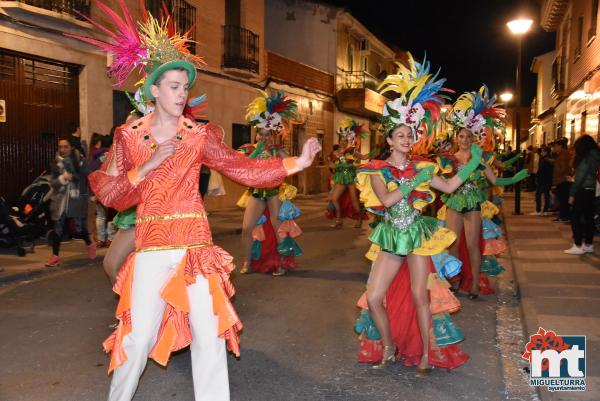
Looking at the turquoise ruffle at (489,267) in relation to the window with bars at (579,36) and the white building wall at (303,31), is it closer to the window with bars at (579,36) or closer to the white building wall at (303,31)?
the window with bars at (579,36)

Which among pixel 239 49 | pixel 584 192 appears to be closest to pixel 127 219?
pixel 584 192

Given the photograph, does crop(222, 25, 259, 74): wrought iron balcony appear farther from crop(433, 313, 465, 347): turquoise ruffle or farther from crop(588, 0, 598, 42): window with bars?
crop(433, 313, 465, 347): turquoise ruffle

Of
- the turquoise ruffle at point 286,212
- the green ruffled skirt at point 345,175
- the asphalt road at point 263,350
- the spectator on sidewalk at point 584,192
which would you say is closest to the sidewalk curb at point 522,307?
the asphalt road at point 263,350

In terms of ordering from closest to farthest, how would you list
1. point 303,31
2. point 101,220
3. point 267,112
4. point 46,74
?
point 267,112, point 101,220, point 46,74, point 303,31

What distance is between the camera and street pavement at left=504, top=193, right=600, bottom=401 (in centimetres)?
492

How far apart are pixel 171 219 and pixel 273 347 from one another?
230cm

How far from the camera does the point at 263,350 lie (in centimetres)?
519

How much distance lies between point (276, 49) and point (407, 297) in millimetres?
25092

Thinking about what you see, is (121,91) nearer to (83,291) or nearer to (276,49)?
(83,291)

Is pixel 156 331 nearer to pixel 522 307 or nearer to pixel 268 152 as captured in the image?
pixel 522 307

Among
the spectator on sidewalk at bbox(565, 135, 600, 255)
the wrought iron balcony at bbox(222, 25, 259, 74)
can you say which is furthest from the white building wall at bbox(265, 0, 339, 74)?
the spectator on sidewalk at bbox(565, 135, 600, 255)

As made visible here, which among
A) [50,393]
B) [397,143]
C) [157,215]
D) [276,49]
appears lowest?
[50,393]

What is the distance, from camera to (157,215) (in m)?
3.37

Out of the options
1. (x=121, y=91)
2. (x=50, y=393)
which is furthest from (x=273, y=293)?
(x=121, y=91)
